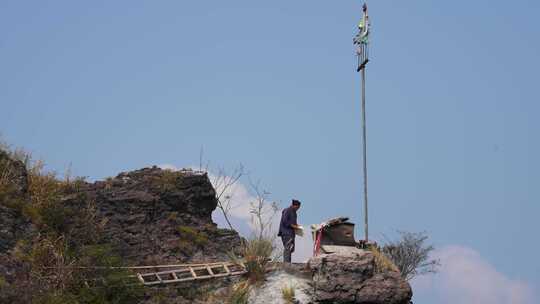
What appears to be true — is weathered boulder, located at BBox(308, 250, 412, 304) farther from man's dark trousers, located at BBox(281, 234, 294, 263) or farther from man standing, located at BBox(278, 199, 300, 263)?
man standing, located at BBox(278, 199, 300, 263)

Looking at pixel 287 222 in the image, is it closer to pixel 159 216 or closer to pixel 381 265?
pixel 381 265

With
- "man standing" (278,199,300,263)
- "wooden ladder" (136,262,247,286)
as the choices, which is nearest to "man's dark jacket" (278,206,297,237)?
"man standing" (278,199,300,263)

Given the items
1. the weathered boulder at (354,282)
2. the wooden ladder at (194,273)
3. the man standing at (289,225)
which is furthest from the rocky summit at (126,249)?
the man standing at (289,225)

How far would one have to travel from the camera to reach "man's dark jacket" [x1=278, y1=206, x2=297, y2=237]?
1977cm

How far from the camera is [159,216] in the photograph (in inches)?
826

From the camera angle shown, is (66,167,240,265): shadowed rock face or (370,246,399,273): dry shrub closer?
(370,246,399,273): dry shrub

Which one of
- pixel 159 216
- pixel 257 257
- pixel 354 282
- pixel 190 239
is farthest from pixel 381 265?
pixel 159 216

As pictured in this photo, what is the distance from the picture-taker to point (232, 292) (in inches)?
712

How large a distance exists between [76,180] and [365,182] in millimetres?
7599

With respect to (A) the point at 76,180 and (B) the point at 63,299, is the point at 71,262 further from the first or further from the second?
(A) the point at 76,180

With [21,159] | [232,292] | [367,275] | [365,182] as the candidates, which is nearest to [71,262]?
[232,292]

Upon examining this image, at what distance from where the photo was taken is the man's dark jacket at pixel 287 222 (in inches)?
778

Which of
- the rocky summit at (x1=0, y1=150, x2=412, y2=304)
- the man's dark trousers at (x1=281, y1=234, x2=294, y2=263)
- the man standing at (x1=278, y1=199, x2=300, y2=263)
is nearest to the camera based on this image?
the rocky summit at (x1=0, y1=150, x2=412, y2=304)

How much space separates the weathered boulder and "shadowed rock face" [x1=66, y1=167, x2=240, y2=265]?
3.16m
